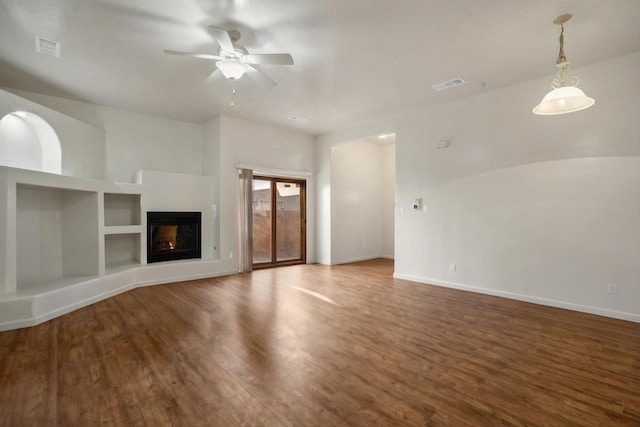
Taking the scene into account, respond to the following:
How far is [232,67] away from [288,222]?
4.36 m

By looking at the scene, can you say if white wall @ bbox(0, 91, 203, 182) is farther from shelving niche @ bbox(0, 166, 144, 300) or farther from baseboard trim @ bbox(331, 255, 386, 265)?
baseboard trim @ bbox(331, 255, 386, 265)

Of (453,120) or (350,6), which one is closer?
(350,6)

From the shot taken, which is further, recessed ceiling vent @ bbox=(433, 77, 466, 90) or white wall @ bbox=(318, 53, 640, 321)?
recessed ceiling vent @ bbox=(433, 77, 466, 90)

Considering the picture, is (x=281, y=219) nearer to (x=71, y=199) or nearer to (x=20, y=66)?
(x=71, y=199)

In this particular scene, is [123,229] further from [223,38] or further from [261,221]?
[223,38]

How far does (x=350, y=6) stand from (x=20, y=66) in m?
4.42

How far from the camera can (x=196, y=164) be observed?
653cm

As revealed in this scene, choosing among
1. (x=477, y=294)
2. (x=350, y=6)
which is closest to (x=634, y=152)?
(x=477, y=294)

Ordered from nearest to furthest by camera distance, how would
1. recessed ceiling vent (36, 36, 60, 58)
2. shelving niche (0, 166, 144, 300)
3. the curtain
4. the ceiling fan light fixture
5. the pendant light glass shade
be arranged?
the pendant light glass shade
the ceiling fan light fixture
recessed ceiling vent (36, 36, 60, 58)
shelving niche (0, 166, 144, 300)
the curtain

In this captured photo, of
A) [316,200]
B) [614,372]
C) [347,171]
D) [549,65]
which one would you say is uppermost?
[549,65]

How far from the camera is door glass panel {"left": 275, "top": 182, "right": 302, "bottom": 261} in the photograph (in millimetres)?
6961

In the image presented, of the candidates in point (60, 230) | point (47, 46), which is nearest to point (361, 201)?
point (60, 230)

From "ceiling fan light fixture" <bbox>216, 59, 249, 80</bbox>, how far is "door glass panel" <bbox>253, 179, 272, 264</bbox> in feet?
11.5

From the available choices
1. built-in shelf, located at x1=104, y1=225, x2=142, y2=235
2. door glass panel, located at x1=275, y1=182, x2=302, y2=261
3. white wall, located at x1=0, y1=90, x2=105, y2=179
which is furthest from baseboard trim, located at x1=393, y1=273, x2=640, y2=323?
white wall, located at x1=0, y1=90, x2=105, y2=179
